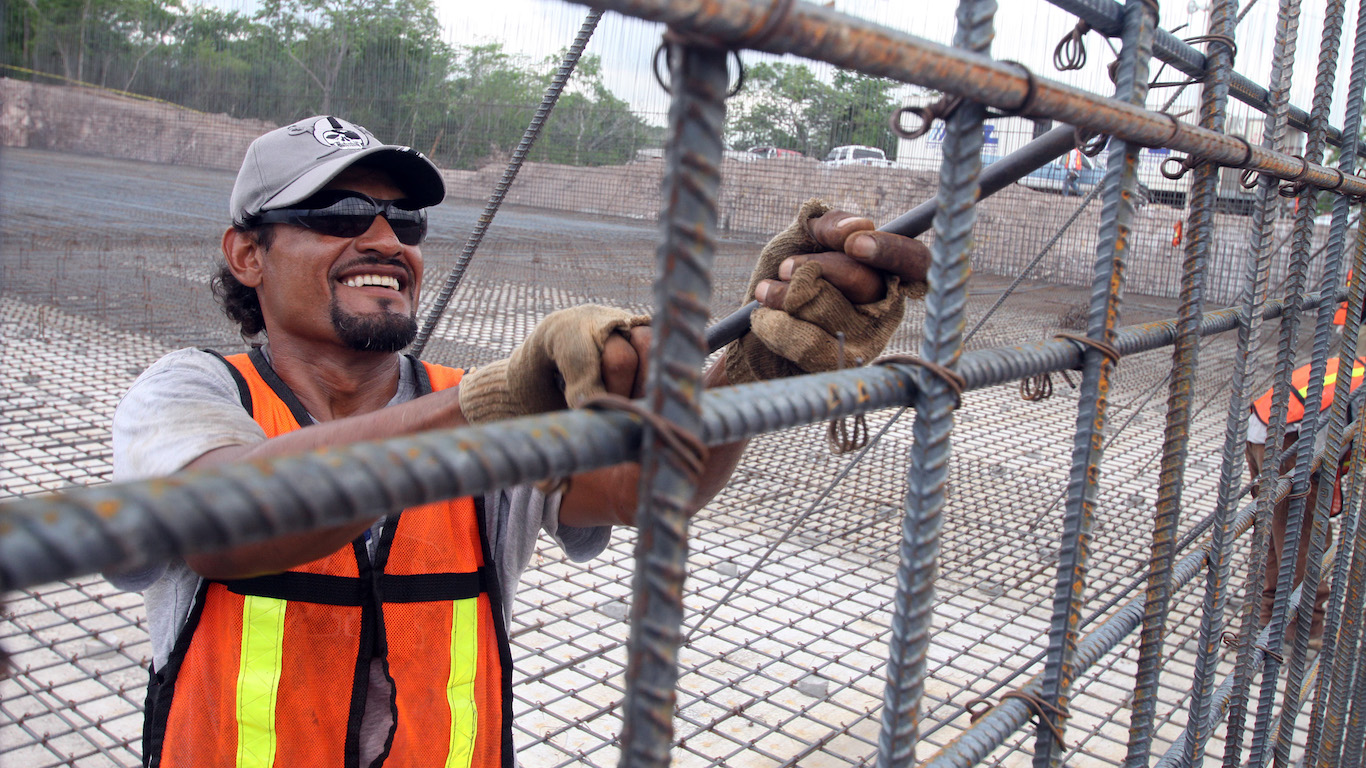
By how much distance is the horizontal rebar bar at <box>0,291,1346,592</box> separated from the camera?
1.35 feet

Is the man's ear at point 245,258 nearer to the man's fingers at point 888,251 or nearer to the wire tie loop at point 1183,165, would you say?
the man's fingers at point 888,251

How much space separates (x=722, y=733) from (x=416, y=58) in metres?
14.0

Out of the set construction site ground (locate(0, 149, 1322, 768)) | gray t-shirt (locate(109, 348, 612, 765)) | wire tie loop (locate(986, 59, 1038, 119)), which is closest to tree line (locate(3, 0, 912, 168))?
construction site ground (locate(0, 149, 1322, 768))

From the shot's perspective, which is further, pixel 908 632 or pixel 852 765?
pixel 852 765

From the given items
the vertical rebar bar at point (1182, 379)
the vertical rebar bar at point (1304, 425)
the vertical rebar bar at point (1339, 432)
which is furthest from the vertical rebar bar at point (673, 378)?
the vertical rebar bar at point (1339, 432)

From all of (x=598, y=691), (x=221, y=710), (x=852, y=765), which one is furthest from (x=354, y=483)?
(x=598, y=691)

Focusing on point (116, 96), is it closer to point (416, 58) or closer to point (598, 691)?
point (416, 58)

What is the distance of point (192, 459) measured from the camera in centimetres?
121

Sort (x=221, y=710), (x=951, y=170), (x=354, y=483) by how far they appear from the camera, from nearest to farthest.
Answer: (x=354, y=483), (x=951, y=170), (x=221, y=710)

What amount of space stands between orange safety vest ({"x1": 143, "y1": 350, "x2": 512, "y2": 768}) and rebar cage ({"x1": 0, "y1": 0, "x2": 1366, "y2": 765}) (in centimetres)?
34

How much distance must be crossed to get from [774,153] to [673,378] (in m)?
16.1

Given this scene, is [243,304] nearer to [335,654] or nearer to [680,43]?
[335,654]

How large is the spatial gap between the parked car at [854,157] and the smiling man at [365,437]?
14.1 meters

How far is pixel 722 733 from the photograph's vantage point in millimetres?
2820
